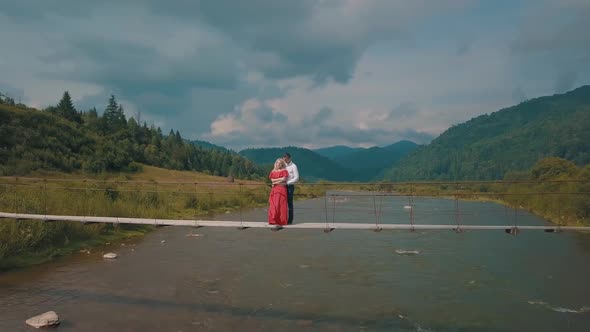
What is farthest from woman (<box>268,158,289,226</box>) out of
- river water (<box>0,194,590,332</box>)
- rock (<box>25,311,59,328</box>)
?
rock (<box>25,311,59,328</box>)

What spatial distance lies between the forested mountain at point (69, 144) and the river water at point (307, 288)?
31.7 metres

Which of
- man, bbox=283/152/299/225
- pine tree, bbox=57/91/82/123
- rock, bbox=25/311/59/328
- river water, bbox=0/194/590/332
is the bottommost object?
river water, bbox=0/194/590/332

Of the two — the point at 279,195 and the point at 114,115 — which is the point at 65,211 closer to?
the point at 279,195

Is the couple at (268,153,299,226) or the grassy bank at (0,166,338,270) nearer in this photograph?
the couple at (268,153,299,226)

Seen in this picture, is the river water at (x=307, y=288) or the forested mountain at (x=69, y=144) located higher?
the forested mountain at (x=69, y=144)

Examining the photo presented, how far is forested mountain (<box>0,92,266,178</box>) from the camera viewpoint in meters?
47.5

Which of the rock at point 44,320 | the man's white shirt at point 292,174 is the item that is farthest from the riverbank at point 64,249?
the man's white shirt at point 292,174

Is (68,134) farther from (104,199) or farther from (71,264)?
(71,264)

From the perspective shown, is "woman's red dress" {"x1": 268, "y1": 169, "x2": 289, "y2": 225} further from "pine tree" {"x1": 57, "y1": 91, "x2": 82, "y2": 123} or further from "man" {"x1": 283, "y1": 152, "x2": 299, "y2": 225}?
"pine tree" {"x1": 57, "y1": 91, "x2": 82, "y2": 123}

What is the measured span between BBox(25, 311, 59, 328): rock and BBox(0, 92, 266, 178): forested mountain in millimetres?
36750

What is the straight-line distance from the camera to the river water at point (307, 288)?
1204 cm

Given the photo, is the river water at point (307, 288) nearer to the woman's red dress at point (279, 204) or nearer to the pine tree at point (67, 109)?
the woman's red dress at point (279, 204)

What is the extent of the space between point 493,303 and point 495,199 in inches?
2114

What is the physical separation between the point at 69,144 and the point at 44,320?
5267 cm
